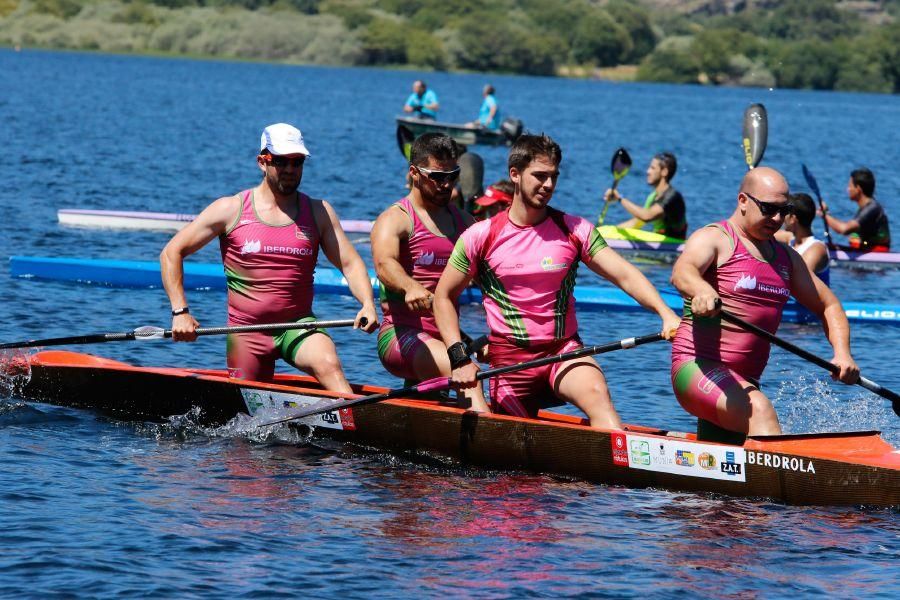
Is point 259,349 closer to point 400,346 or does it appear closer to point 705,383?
point 400,346

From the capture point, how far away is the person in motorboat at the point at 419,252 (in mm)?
9602

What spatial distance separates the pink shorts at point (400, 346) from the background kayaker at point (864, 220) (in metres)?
10.4

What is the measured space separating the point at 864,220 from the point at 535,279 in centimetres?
1202

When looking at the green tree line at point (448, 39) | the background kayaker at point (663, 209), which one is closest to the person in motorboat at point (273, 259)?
the background kayaker at point (663, 209)

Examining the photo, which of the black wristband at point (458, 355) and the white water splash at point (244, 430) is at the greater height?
the black wristband at point (458, 355)

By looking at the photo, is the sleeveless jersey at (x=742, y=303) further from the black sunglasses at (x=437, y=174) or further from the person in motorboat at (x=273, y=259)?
the person in motorboat at (x=273, y=259)

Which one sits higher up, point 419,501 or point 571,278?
point 571,278

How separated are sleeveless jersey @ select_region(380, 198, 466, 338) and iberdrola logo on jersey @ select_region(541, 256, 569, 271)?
1118mm

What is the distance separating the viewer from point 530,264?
8961 mm

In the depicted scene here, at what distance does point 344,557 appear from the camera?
7914mm

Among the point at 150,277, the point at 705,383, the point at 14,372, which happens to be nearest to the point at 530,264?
the point at 705,383

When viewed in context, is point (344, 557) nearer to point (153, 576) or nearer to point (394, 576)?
point (394, 576)

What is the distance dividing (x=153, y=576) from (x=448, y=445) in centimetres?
270

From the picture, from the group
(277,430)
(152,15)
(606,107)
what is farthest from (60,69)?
(277,430)
